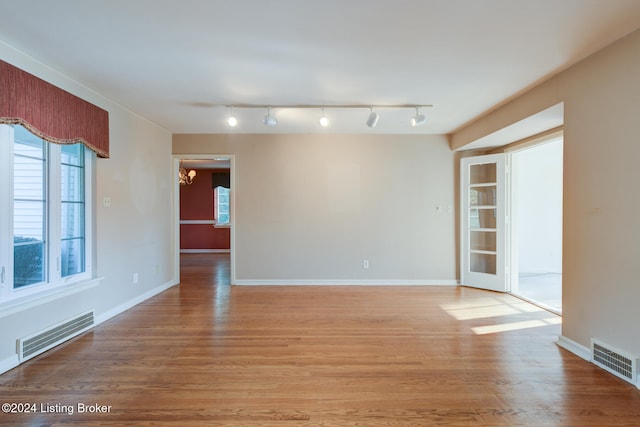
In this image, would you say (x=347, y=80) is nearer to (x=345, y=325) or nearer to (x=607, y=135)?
(x=607, y=135)

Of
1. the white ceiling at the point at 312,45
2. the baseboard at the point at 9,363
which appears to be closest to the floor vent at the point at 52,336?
the baseboard at the point at 9,363

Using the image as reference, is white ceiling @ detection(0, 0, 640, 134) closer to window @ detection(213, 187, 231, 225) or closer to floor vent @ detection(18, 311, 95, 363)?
floor vent @ detection(18, 311, 95, 363)

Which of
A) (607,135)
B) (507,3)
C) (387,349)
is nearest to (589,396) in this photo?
(387,349)

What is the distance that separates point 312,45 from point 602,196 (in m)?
2.50

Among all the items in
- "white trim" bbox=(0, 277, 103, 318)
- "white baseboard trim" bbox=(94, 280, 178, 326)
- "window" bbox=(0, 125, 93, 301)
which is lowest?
"white baseboard trim" bbox=(94, 280, 178, 326)

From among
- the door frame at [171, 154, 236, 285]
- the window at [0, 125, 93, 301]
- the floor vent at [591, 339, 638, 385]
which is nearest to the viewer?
the floor vent at [591, 339, 638, 385]

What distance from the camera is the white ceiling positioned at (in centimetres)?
188

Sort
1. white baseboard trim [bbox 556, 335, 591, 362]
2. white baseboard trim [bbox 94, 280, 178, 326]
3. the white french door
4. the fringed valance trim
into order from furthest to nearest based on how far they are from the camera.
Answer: the white french door → white baseboard trim [bbox 94, 280, 178, 326] → white baseboard trim [bbox 556, 335, 591, 362] → the fringed valance trim

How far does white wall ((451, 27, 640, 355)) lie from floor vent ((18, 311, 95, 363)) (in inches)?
179

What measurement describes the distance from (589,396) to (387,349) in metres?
1.36

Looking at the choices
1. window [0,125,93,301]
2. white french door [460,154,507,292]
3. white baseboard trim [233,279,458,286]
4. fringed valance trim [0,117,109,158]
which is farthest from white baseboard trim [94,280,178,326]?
white french door [460,154,507,292]

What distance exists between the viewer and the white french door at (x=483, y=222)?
15.0 feet

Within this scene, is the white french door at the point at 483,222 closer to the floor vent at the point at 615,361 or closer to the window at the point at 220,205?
the floor vent at the point at 615,361

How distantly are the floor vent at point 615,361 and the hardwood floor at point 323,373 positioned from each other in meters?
0.07
